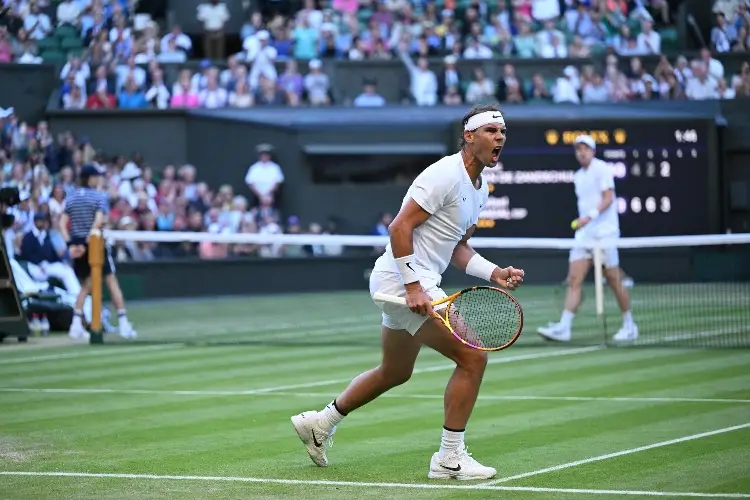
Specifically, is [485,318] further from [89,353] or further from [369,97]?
[369,97]

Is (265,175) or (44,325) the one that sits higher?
(265,175)

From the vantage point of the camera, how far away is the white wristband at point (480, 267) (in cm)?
851

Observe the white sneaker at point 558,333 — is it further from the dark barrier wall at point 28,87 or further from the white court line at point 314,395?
the dark barrier wall at point 28,87

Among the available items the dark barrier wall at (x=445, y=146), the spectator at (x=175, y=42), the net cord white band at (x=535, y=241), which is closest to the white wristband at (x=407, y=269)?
the net cord white band at (x=535, y=241)

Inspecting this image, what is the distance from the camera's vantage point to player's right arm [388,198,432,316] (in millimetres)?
7996

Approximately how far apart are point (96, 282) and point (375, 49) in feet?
44.5

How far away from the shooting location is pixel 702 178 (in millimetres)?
25859

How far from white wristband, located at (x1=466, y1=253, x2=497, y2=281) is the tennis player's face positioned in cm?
63

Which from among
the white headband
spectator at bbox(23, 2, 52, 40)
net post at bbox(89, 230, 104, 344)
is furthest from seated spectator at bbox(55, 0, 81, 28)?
the white headband

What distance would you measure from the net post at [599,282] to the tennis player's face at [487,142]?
8.19 meters

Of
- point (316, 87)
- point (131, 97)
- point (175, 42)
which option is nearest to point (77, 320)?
point (131, 97)

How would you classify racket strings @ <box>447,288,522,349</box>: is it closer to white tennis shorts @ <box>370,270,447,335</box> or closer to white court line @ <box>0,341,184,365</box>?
white tennis shorts @ <box>370,270,447,335</box>

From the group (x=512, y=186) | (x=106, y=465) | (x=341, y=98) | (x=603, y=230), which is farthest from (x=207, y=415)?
(x=341, y=98)

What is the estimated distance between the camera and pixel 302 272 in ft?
87.9
